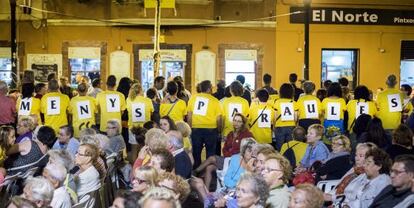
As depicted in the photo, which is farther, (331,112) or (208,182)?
(331,112)

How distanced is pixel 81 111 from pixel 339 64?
12.4 meters

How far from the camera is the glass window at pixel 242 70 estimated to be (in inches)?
813

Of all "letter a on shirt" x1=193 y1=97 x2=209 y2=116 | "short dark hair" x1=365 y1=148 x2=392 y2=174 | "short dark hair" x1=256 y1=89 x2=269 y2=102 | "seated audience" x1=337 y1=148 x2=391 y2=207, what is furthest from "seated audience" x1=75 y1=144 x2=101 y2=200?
"short dark hair" x1=256 y1=89 x2=269 y2=102

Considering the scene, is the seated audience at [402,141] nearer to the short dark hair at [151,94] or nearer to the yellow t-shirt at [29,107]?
the short dark hair at [151,94]

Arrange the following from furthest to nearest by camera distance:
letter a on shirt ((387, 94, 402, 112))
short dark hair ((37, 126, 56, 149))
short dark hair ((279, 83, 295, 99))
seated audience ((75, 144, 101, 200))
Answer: letter a on shirt ((387, 94, 402, 112)), short dark hair ((279, 83, 295, 99)), short dark hair ((37, 126, 56, 149)), seated audience ((75, 144, 101, 200))

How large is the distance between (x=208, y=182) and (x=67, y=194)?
11.2ft

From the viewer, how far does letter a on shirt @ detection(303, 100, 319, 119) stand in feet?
37.2

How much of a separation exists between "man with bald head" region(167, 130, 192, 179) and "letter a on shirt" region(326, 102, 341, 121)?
4.16 meters

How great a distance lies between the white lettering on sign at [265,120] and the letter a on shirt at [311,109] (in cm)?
72

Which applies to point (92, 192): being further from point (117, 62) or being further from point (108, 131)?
point (117, 62)

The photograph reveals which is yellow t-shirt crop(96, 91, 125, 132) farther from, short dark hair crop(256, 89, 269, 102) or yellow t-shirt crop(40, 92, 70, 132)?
short dark hair crop(256, 89, 269, 102)

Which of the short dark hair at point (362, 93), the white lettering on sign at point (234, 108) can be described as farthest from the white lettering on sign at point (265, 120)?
the short dark hair at point (362, 93)

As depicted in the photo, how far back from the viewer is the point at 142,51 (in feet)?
66.5

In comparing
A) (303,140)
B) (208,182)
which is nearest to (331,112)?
(303,140)
